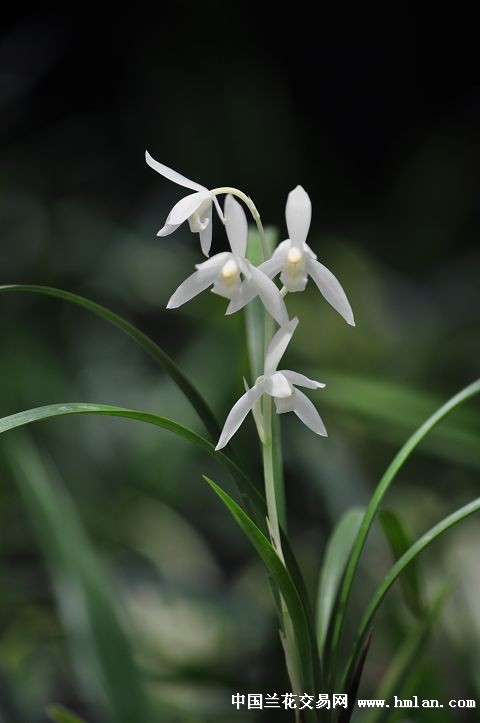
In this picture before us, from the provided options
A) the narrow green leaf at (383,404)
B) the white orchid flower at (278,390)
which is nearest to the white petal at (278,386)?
the white orchid flower at (278,390)

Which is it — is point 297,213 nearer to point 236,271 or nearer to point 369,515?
point 236,271

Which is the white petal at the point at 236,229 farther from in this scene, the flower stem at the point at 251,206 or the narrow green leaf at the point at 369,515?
the narrow green leaf at the point at 369,515

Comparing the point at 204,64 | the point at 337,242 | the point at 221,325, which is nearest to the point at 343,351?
the point at 221,325

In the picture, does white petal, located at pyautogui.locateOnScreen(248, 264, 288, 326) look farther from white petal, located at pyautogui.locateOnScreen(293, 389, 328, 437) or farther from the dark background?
the dark background

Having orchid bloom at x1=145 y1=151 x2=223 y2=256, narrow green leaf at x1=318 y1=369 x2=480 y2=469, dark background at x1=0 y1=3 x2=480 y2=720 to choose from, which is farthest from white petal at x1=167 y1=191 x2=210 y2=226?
narrow green leaf at x1=318 y1=369 x2=480 y2=469

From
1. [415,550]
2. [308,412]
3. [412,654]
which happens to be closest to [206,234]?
[308,412]

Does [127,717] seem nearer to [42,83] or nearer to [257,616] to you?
[257,616]
